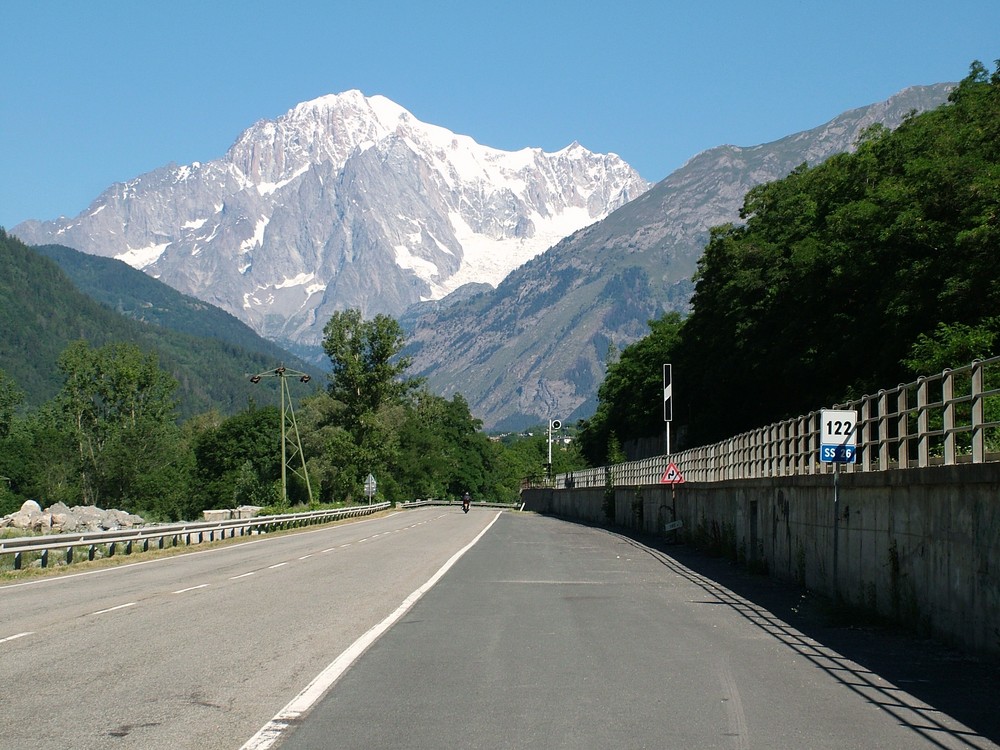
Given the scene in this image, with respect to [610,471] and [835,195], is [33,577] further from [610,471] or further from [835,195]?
[835,195]

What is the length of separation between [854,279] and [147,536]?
28287mm

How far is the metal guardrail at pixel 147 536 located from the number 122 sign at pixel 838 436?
57.6 feet

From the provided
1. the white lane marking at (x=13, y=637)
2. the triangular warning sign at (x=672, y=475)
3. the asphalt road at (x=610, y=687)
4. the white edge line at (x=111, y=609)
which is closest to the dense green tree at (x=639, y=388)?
the triangular warning sign at (x=672, y=475)

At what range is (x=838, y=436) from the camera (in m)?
17.1

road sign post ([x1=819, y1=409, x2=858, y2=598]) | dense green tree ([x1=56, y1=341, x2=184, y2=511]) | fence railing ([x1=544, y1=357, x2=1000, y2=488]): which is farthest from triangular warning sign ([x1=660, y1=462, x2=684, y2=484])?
dense green tree ([x1=56, y1=341, x2=184, y2=511])

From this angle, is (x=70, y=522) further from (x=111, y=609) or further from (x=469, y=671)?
(x=469, y=671)

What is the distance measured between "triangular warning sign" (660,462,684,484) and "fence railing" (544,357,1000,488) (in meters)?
0.29

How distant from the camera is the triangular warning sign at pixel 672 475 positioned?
37125mm

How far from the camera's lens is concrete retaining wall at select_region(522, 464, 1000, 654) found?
465 inches

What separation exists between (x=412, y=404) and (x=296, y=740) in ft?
460

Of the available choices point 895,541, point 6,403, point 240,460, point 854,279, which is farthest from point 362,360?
point 895,541

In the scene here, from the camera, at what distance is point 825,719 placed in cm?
909

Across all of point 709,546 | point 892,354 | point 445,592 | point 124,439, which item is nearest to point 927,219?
point 892,354

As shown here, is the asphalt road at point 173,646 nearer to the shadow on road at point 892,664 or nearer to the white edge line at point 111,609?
the white edge line at point 111,609
